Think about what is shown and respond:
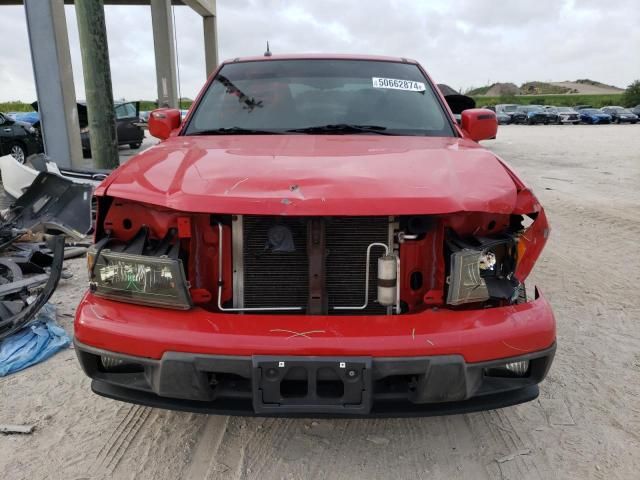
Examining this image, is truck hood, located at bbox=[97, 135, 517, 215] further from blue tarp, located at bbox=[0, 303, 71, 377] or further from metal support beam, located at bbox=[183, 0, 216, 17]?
metal support beam, located at bbox=[183, 0, 216, 17]

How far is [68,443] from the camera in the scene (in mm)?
2355

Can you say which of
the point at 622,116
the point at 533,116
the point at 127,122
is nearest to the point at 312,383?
the point at 127,122

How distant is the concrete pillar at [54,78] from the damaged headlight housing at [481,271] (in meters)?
7.99

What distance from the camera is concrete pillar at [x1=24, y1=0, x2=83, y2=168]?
841cm

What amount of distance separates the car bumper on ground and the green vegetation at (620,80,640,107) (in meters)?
67.8

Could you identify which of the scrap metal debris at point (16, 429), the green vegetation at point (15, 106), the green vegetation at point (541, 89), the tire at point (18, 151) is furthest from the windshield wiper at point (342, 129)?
the green vegetation at point (541, 89)

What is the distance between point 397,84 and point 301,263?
1.74 metres

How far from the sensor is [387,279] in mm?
2037

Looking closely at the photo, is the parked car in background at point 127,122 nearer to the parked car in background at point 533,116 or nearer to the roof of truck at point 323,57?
the roof of truck at point 323,57

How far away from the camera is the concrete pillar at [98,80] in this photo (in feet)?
19.3

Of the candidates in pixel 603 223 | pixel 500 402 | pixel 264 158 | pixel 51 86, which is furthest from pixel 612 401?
pixel 51 86

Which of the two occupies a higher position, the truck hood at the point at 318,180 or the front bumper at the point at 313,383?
the truck hood at the point at 318,180

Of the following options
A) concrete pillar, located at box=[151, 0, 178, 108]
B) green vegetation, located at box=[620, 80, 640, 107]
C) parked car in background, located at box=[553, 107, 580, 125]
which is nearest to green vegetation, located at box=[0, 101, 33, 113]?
concrete pillar, located at box=[151, 0, 178, 108]

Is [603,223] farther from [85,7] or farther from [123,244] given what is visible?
[85,7]
